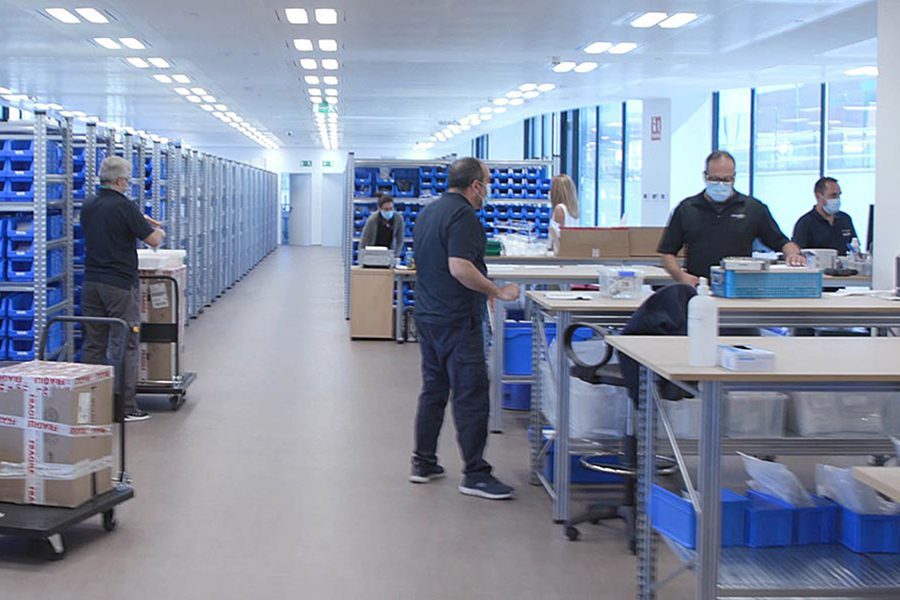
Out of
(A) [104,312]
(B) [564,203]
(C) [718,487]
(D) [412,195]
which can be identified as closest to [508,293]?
(C) [718,487]

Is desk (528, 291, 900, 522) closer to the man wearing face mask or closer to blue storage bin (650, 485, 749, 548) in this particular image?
the man wearing face mask

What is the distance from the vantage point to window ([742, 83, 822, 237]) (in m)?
14.9

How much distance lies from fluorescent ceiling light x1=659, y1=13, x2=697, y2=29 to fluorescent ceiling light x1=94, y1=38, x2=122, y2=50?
6265 millimetres

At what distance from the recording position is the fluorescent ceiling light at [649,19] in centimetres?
1034

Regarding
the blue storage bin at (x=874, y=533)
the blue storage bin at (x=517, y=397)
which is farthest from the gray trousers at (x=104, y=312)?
the blue storage bin at (x=874, y=533)

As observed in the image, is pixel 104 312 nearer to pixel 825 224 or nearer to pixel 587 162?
pixel 825 224

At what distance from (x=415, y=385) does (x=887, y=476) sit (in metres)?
6.52

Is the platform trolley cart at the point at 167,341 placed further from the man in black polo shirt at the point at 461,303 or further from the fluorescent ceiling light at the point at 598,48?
the fluorescent ceiling light at the point at 598,48

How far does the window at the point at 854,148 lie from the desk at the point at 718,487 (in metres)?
10.1

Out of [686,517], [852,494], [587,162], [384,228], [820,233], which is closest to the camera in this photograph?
[686,517]

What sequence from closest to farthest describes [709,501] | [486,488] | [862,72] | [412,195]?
1. [709,501]
2. [486,488]
3. [412,195]
4. [862,72]

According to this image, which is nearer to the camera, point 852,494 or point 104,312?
point 852,494

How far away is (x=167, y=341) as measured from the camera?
7484 mm

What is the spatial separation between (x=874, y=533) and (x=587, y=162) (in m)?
18.6
